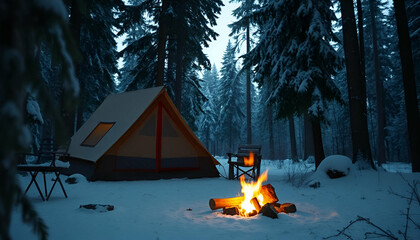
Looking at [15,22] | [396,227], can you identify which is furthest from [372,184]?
[15,22]

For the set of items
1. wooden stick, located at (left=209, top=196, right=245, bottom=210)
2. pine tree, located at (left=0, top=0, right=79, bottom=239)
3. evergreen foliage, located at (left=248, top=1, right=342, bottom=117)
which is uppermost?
evergreen foliage, located at (left=248, top=1, right=342, bottom=117)

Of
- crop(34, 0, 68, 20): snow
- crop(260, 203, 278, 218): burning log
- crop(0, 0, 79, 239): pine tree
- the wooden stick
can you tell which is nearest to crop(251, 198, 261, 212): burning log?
crop(260, 203, 278, 218): burning log

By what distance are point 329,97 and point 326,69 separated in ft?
3.06

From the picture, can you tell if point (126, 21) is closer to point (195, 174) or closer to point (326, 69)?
point (195, 174)

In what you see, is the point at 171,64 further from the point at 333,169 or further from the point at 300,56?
the point at 333,169

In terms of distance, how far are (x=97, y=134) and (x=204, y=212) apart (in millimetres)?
5523

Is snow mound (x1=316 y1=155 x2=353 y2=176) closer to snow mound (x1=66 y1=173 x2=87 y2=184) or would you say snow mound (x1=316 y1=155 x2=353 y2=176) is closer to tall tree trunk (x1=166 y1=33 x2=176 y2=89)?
snow mound (x1=66 y1=173 x2=87 y2=184)

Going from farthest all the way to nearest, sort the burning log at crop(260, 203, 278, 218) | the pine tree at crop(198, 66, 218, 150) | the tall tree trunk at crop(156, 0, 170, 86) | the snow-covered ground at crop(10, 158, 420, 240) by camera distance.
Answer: the pine tree at crop(198, 66, 218, 150), the tall tree trunk at crop(156, 0, 170, 86), the burning log at crop(260, 203, 278, 218), the snow-covered ground at crop(10, 158, 420, 240)

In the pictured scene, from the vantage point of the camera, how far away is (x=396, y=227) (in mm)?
3482

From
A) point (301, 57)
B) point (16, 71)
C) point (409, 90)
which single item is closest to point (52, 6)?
point (16, 71)

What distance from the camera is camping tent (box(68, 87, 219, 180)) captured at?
23.9 feet

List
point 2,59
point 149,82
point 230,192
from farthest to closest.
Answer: point 149,82
point 230,192
point 2,59

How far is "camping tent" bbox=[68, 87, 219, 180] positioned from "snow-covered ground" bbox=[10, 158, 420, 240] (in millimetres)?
668

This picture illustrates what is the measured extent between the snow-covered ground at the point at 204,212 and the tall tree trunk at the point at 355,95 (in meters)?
0.78
